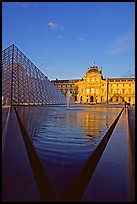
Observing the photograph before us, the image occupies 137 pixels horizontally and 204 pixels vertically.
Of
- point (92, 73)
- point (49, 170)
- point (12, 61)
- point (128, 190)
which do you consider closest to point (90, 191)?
point (128, 190)

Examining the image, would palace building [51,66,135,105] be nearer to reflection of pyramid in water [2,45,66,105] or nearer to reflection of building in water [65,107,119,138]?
reflection of pyramid in water [2,45,66,105]

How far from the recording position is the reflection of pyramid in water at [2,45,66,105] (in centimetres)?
1928

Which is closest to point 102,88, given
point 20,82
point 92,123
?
point 20,82

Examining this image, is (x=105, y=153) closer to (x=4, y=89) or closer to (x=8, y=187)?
(x=8, y=187)

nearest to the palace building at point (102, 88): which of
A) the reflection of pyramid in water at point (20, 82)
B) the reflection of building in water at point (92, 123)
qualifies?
the reflection of pyramid in water at point (20, 82)

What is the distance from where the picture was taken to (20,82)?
21.2 m

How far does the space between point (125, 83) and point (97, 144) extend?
70.4m

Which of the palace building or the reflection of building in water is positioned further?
the palace building

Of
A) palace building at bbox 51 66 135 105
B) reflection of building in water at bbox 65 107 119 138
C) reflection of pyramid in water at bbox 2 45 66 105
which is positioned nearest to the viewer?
reflection of building in water at bbox 65 107 119 138

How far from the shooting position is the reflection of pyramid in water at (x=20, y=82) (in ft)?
63.3

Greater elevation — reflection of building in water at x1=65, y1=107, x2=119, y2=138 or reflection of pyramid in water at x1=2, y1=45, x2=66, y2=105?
reflection of pyramid in water at x1=2, y1=45, x2=66, y2=105

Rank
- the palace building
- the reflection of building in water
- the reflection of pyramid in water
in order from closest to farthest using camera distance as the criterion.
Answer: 1. the reflection of building in water
2. the reflection of pyramid in water
3. the palace building

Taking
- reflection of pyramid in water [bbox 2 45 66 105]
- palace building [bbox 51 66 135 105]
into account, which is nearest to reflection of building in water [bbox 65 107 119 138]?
reflection of pyramid in water [bbox 2 45 66 105]

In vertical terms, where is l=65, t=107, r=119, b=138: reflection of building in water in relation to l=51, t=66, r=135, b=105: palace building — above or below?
below
